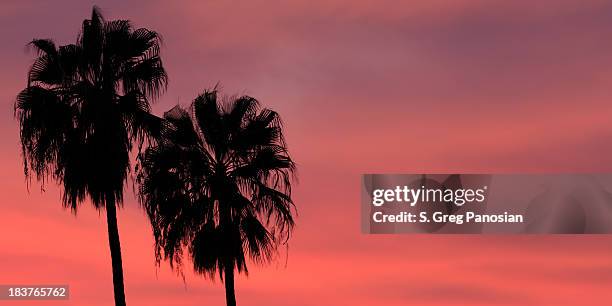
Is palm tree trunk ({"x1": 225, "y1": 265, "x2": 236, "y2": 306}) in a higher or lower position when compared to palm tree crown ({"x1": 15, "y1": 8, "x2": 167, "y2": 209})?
lower

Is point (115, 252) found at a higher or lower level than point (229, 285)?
higher

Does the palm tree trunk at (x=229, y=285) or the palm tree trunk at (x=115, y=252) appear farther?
the palm tree trunk at (x=229, y=285)

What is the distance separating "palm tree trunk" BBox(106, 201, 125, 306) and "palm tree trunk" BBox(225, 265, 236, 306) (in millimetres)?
4096

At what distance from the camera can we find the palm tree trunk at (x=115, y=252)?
Result: 53188 millimetres

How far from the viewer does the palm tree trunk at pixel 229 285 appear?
54.4 metres

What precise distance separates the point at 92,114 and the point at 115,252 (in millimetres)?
5440

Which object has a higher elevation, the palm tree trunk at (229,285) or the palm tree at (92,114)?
the palm tree at (92,114)

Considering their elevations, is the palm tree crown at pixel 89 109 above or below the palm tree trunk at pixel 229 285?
above

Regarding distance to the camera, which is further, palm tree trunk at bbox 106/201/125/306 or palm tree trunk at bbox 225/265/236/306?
palm tree trunk at bbox 225/265/236/306

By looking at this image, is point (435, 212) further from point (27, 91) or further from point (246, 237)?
point (27, 91)

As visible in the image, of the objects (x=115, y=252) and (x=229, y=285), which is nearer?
(x=115, y=252)

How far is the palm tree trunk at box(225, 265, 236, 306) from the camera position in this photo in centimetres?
5438

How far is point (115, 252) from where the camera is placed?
53.5 m

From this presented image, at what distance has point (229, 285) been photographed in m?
54.4
